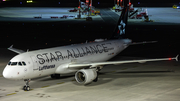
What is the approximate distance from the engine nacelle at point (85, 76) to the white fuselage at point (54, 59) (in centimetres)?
200

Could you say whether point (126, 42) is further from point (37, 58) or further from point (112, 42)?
point (37, 58)

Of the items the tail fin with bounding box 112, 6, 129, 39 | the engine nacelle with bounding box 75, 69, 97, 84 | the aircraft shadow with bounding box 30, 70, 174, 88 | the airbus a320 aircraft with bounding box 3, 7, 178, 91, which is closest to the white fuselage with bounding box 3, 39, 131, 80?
the airbus a320 aircraft with bounding box 3, 7, 178, 91

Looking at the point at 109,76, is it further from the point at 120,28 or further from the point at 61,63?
the point at 120,28

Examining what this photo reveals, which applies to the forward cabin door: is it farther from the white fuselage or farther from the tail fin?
the tail fin

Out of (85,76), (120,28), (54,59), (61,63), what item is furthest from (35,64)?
(120,28)

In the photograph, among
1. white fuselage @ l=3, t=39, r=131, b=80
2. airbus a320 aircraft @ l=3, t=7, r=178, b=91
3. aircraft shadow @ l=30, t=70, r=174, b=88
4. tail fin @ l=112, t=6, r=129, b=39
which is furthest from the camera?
tail fin @ l=112, t=6, r=129, b=39

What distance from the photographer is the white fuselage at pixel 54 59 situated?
2602cm

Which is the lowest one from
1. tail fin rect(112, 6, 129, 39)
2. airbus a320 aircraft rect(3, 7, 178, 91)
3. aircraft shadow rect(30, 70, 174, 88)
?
aircraft shadow rect(30, 70, 174, 88)

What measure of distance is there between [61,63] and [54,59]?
1028 millimetres

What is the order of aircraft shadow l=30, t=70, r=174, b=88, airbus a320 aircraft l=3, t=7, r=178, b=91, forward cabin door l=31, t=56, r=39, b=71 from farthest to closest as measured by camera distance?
aircraft shadow l=30, t=70, r=174, b=88 → forward cabin door l=31, t=56, r=39, b=71 → airbus a320 aircraft l=3, t=7, r=178, b=91

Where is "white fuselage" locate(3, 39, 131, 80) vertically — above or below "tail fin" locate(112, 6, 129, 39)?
below

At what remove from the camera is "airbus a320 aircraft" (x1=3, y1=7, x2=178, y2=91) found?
26.1 meters

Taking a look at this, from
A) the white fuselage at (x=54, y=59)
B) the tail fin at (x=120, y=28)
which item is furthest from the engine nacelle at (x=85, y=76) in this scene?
the tail fin at (x=120, y=28)

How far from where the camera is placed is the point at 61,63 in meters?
29.5
